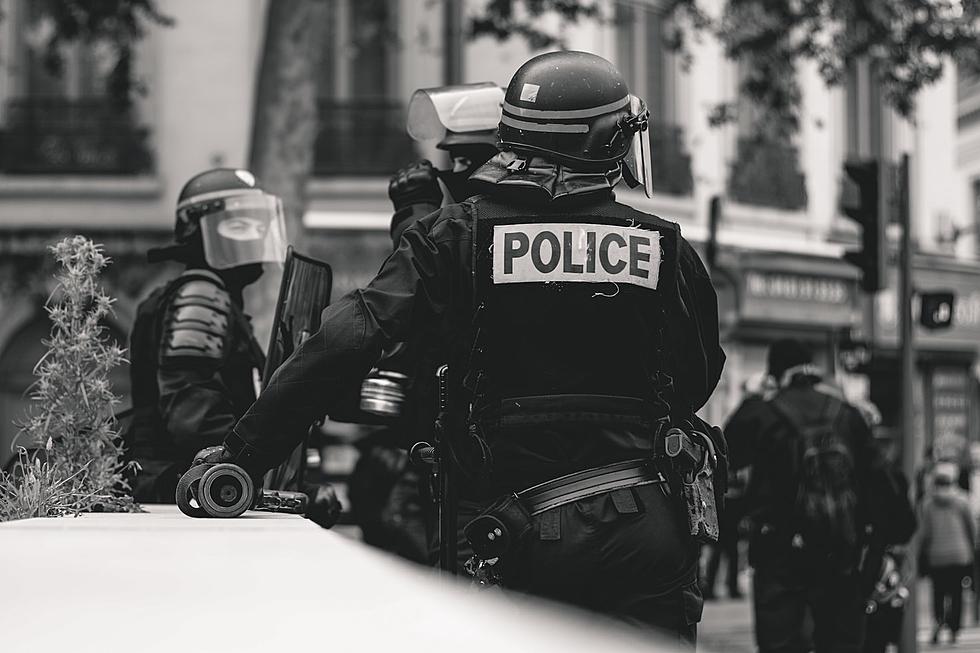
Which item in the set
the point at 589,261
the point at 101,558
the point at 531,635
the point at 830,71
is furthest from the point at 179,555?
the point at 830,71

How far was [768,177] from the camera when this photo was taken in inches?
810

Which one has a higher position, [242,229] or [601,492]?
[242,229]

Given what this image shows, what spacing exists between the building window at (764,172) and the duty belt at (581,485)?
55.6 feet

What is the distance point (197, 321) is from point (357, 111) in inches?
528

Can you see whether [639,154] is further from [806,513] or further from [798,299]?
[798,299]

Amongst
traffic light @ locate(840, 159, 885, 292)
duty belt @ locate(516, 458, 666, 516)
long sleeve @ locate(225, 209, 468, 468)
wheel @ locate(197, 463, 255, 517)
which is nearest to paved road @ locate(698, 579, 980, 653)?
traffic light @ locate(840, 159, 885, 292)

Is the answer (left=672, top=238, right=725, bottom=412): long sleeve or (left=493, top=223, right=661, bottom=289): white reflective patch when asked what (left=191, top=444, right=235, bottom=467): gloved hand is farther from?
(left=672, top=238, right=725, bottom=412): long sleeve

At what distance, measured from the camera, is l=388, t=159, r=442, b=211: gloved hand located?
499 centimetres

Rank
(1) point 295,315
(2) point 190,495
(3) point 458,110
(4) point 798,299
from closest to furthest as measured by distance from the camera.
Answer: (2) point 190,495, (1) point 295,315, (3) point 458,110, (4) point 798,299

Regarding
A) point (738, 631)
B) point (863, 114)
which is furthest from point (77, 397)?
point (863, 114)

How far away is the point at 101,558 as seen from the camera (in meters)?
1.67

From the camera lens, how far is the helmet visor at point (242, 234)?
519 cm

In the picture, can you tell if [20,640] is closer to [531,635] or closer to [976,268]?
[531,635]

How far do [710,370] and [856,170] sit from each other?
21.3 feet
